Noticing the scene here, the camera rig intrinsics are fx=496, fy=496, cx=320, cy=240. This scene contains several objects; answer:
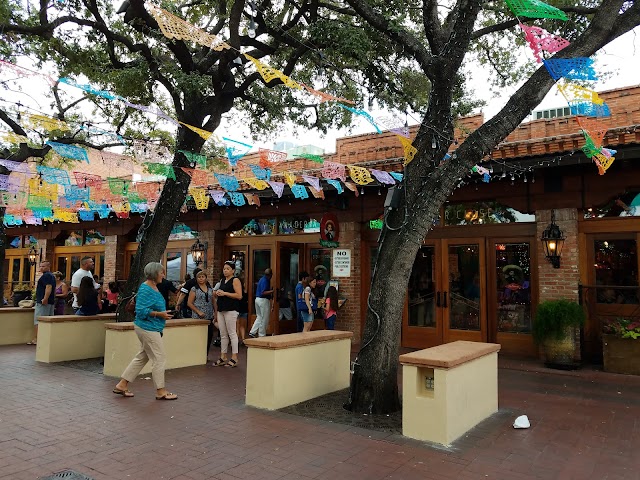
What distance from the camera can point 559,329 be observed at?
28.9ft

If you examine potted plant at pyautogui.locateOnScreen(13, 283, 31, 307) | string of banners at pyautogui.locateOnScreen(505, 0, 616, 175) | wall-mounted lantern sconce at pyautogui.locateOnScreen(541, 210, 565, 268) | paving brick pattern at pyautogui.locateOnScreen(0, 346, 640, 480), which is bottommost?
paving brick pattern at pyautogui.locateOnScreen(0, 346, 640, 480)

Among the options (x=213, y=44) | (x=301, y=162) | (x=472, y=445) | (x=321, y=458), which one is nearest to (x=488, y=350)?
(x=472, y=445)

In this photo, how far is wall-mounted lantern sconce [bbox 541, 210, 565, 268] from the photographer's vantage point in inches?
363

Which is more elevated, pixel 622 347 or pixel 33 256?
Answer: pixel 33 256

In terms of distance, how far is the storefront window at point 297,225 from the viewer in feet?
42.7

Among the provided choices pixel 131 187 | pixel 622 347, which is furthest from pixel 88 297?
pixel 622 347

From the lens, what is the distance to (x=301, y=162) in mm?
13477

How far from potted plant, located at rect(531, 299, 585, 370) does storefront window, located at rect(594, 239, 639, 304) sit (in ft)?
2.76

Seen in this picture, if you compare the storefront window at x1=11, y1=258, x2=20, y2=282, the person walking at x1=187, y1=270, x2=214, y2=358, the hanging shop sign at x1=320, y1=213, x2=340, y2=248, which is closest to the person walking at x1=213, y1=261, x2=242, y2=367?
the person walking at x1=187, y1=270, x2=214, y2=358

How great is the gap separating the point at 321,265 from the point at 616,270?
261 inches

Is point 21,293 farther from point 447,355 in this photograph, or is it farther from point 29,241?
point 447,355

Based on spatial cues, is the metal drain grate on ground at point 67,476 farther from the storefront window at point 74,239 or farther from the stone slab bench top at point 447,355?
the storefront window at point 74,239

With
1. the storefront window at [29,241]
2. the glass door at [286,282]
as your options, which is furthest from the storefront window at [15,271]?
the glass door at [286,282]

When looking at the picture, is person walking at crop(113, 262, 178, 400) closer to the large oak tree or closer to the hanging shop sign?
the large oak tree
